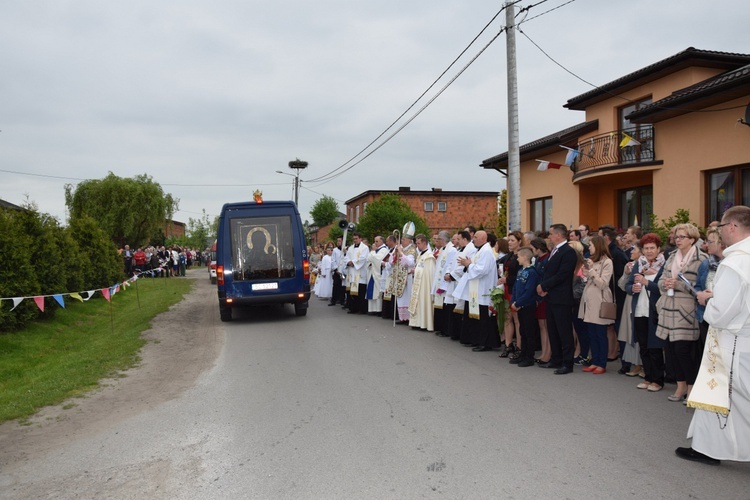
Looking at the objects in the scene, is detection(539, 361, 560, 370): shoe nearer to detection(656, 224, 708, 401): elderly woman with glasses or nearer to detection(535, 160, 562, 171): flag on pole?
detection(656, 224, 708, 401): elderly woman with glasses

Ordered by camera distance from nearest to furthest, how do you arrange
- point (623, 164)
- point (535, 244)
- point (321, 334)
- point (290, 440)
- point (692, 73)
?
1. point (290, 440)
2. point (535, 244)
3. point (321, 334)
4. point (692, 73)
5. point (623, 164)

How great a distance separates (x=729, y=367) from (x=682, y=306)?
1693 millimetres

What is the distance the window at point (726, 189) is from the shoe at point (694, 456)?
1149 centimetres

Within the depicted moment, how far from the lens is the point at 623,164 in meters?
18.7

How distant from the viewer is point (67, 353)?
1125cm

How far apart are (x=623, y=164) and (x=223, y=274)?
12695mm

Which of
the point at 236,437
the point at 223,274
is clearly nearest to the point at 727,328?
the point at 236,437

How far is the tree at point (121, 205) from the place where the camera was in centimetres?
4406

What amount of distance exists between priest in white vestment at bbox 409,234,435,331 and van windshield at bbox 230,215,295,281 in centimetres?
315

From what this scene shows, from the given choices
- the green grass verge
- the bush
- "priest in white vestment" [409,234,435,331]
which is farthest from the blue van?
the bush

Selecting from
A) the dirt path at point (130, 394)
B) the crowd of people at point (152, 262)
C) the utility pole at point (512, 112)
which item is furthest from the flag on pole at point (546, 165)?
the crowd of people at point (152, 262)

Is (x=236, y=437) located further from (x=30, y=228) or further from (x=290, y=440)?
(x=30, y=228)

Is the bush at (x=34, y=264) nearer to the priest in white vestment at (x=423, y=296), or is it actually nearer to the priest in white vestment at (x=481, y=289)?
the priest in white vestment at (x=423, y=296)

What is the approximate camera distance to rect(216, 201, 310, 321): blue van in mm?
13906
